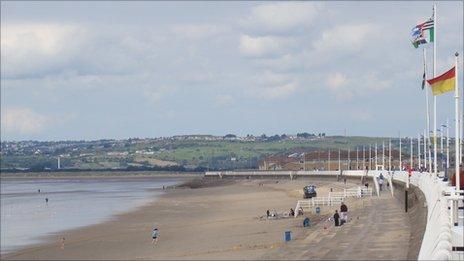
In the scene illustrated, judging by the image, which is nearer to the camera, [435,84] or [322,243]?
[435,84]

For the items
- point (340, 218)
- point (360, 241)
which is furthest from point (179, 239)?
point (360, 241)

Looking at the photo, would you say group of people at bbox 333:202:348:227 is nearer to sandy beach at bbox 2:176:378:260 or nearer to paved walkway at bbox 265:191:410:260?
paved walkway at bbox 265:191:410:260

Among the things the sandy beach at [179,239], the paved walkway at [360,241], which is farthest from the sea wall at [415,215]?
the sandy beach at [179,239]

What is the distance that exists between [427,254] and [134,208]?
71.1m

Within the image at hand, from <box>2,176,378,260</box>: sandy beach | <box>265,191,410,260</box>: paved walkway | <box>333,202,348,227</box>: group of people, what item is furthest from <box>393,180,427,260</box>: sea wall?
<box>2,176,378,260</box>: sandy beach

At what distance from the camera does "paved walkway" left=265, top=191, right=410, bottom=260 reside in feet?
105

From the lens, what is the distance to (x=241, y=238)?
151 feet

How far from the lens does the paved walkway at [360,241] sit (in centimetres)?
3188

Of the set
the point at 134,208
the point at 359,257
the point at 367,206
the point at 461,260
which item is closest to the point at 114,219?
the point at 134,208

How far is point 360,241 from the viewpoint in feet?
117

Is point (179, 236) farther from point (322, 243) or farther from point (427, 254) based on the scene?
point (427, 254)

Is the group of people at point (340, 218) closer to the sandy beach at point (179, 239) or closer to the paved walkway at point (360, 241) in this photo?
the paved walkway at point (360, 241)

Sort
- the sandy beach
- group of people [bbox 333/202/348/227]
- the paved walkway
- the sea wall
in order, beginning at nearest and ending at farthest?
the sea wall, the paved walkway, the sandy beach, group of people [bbox 333/202/348/227]

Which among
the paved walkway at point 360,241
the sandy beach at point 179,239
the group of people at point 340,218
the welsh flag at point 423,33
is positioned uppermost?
the welsh flag at point 423,33
